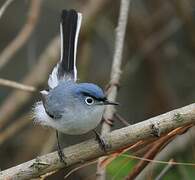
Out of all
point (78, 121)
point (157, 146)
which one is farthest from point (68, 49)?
point (157, 146)

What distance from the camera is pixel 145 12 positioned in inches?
171

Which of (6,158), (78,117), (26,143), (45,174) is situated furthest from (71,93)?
(6,158)

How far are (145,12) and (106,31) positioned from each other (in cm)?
37

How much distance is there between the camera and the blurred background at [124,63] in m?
3.70

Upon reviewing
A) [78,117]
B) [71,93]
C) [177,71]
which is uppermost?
[177,71]

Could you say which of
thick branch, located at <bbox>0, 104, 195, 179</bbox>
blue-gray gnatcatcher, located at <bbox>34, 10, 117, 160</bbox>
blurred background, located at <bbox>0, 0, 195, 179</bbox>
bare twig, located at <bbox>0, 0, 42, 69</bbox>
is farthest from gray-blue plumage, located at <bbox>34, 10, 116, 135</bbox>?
blurred background, located at <bbox>0, 0, 195, 179</bbox>

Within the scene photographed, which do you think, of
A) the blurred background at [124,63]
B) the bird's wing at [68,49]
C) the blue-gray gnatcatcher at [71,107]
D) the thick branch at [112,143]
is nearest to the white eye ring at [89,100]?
the blue-gray gnatcatcher at [71,107]

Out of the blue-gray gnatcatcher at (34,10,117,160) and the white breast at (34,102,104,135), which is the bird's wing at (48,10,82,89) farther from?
the white breast at (34,102,104,135)

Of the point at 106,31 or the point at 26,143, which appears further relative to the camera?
the point at 106,31

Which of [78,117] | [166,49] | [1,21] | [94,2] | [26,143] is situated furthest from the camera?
[1,21]

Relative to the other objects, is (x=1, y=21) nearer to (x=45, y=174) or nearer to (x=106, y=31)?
(x=106, y=31)

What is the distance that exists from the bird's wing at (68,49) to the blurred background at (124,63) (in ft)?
2.80

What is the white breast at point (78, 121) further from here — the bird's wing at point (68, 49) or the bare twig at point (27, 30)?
the bare twig at point (27, 30)

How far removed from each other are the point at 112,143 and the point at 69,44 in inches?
38.7
